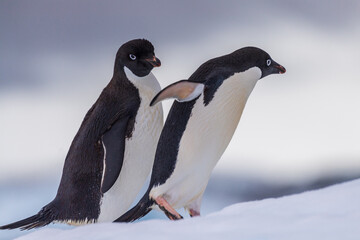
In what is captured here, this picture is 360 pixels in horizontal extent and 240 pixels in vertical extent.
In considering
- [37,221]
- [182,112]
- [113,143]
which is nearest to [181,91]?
[182,112]

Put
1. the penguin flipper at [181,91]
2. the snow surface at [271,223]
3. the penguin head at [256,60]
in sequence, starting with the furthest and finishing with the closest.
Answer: the penguin head at [256,60]
the penguin flipper at [181,91]
the snow surface at [271,223]

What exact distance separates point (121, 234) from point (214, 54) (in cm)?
127

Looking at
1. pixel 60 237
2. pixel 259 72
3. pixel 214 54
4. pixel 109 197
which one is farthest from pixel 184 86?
pixel 214 54

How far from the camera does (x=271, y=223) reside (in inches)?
32.0

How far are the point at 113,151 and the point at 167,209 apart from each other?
184 millimetres

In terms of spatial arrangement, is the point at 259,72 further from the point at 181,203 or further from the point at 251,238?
the point at 251,238

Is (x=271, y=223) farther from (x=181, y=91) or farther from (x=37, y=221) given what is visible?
(x=37, y=221)

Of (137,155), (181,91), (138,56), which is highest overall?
(138,56)

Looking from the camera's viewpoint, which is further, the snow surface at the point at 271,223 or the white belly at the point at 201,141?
the white belly at the point at 201,141

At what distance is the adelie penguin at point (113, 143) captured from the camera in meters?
1.35

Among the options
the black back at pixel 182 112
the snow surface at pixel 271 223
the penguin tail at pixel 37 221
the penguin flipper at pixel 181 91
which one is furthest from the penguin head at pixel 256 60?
the penguin tail at pixel 37 221

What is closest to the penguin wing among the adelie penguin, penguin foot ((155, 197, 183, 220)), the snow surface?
the adelie penguin

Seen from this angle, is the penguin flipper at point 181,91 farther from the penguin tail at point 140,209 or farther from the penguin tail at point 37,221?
the penguin tail at point 37,221

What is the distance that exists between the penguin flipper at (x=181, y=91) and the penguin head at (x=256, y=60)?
124mm
